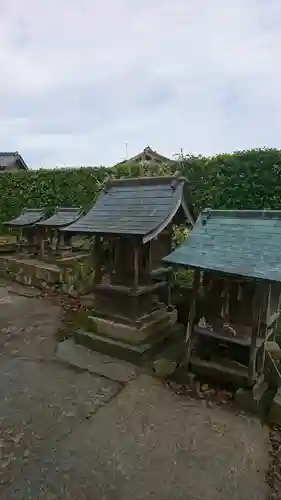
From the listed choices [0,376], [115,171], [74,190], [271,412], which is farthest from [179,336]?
[74,190]

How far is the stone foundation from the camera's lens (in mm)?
9492

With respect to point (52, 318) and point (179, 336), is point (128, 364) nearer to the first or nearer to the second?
point (179, 336)

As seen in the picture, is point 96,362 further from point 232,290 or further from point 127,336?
point 232,290

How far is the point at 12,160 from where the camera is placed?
24.6 metres

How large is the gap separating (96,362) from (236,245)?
2806mm

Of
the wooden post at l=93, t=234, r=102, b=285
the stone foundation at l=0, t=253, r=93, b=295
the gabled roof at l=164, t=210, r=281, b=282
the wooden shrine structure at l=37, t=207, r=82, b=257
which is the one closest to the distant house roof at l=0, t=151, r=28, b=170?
the wooden shrine structure at l=37, t=207, r=82, b=257

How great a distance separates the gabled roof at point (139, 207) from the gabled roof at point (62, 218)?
3.75 metres

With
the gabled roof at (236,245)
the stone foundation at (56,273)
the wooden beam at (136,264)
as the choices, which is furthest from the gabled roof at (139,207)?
the stone foundation at (56,273)

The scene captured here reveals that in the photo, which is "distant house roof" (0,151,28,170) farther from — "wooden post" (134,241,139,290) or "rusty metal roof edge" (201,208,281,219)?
"rusty metal roof edge" (201,208,281,219)

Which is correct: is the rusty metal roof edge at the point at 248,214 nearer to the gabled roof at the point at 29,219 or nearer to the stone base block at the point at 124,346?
the stone base block at the point at 124,346

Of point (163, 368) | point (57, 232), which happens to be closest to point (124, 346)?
point (163, 368)

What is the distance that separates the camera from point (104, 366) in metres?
5.21

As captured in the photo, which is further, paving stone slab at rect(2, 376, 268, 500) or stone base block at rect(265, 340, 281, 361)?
stone base block at rect(265, 340, 281, 361)

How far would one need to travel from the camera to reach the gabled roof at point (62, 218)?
10.0 metres
